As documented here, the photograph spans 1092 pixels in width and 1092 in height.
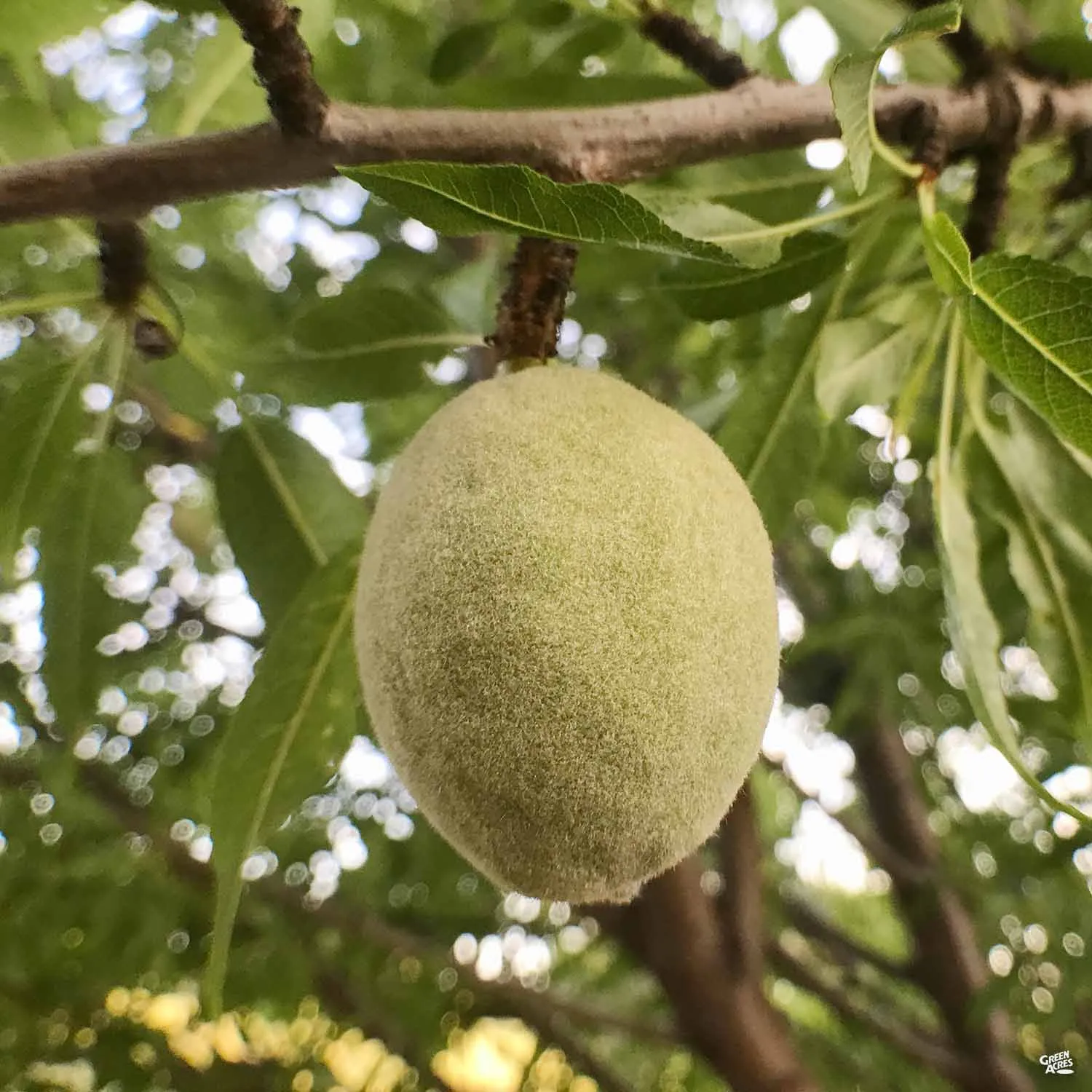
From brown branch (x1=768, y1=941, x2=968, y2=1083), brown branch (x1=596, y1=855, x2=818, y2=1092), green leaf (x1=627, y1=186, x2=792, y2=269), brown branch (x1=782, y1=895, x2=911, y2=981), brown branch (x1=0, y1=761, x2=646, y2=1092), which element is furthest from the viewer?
brown branch (x1=782, y1=895, x2=911, y2=981)

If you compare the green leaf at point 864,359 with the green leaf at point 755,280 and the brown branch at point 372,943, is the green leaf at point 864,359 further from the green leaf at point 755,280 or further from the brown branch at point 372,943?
the brown branch at point 372,943

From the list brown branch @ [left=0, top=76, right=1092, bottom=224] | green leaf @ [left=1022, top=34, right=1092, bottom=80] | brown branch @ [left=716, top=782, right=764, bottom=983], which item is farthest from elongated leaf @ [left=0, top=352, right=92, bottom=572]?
brown branch @ [left=716, top=782, right=764, bottom=983]

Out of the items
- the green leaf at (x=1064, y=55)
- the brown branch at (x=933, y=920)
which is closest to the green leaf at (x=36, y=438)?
the green leaf at (x=1064, y=55)

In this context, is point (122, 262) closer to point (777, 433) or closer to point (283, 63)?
point (283, 63)

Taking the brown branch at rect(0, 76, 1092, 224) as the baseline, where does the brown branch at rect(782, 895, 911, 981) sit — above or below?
below

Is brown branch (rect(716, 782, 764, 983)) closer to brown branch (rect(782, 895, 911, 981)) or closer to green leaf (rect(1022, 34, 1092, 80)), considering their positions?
brown branch (rect(782, 895, 911, 981))

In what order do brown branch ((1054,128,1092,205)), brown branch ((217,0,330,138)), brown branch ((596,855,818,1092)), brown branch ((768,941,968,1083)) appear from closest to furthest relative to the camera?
brown branch ((217,0,330,138)) → brown branch ((1054,128,1092,205)) → brown branch ((596,855,818,1092)) → brown branch ((768,941,968,1083))

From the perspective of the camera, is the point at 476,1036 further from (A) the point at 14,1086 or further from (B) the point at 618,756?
(B) the point at 618,756

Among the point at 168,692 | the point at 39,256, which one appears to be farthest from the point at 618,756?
the point at 168,692
